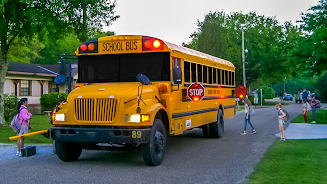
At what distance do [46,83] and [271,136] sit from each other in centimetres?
2308

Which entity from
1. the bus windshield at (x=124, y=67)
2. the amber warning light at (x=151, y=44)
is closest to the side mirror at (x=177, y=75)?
the bus windshield at (x=124, y=67)

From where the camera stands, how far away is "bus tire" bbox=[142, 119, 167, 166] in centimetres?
797

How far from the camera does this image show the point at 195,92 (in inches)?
421

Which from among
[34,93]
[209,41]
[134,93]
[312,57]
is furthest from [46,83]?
[134,93]

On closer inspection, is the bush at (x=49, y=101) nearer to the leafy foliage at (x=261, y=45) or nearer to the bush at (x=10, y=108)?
the bush at (x=10, y=108)

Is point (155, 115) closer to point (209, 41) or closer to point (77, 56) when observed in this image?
point (77, 56)

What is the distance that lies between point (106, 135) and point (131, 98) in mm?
920

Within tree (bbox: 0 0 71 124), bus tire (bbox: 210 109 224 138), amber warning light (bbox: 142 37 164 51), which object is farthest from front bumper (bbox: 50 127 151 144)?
tree (bbox: 0 0 71 124)

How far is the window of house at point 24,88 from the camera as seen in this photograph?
29109mm

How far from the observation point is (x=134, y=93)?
809 centimetres

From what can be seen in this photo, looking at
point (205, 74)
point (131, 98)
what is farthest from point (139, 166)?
point (205, 74)

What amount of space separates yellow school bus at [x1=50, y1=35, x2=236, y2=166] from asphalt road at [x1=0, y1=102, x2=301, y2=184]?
1.53ft

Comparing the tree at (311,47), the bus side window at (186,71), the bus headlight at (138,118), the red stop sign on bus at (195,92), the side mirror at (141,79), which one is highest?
the tree at (311,47)

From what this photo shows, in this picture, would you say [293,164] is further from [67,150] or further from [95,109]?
[67,150]
